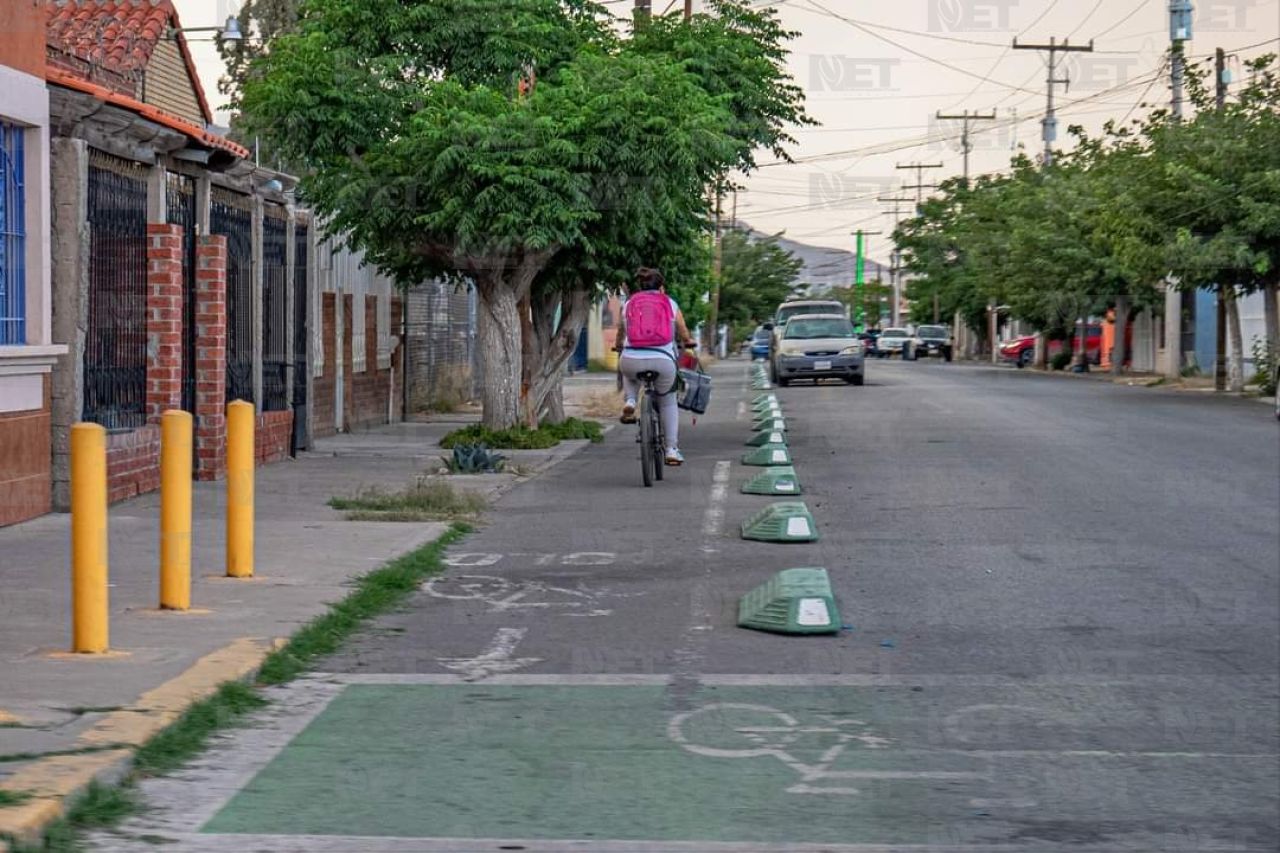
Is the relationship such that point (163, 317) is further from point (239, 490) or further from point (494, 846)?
point (494, 846)

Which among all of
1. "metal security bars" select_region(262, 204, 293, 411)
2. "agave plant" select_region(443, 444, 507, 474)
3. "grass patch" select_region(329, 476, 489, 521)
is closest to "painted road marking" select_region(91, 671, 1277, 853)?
"grass patch" select_region(329, 476, 489, 521)

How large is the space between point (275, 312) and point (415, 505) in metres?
5.93

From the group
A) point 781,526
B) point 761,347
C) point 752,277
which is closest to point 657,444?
point 781,526

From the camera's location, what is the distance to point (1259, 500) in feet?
47.4

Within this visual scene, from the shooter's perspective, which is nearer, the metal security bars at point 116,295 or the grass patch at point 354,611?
the grass patch at point 354,611

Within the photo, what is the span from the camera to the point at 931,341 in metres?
82.8

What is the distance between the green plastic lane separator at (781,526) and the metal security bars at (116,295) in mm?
4994

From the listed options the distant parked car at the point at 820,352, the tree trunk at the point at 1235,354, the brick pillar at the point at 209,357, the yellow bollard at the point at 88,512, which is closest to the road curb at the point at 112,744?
the yellow bollard at the point at 88,512

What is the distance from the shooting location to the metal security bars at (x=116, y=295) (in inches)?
545

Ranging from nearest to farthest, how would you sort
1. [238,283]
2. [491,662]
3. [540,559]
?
[491,662], [540,559], [238,283]

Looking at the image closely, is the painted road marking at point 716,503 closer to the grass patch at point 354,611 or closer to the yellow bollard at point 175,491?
the grass patch at point 354,611

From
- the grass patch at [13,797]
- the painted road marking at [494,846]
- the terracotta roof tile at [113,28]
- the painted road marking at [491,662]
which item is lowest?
the painted road marking at [494,846]

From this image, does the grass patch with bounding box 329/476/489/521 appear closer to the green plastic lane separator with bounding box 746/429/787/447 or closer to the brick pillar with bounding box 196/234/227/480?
the brick pillar with bounding box 196/234/227/480

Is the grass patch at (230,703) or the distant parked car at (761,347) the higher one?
the distant parked car at (761,347)
